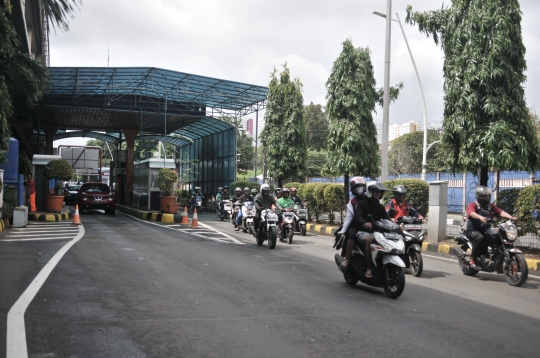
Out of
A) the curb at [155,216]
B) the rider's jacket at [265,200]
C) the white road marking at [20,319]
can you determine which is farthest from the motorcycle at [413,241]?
the curb at [155,216]

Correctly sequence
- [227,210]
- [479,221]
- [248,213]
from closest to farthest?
[479,221], [248,213], [227,210]

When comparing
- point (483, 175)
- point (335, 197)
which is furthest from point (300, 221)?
point (483, 175)

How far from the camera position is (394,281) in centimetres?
754

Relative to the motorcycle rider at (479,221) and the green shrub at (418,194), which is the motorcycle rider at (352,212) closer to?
the motorcycle rider at (479,221)

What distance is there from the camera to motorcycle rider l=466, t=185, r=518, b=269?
960 centimetres

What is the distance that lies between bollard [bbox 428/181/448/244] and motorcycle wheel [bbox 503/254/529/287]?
19.5 ft

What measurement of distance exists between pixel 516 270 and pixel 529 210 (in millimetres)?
3508

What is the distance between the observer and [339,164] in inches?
855

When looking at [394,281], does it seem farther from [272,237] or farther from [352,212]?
[272,237]

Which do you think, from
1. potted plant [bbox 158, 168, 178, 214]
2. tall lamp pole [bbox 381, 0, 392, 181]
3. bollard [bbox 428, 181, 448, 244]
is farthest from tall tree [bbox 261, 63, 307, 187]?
bollard [bbox 428, 181, 448, 244]

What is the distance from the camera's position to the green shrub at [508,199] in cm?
1270

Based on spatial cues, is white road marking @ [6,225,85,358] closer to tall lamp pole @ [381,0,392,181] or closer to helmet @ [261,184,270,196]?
helmet @ [261,184,270,196]

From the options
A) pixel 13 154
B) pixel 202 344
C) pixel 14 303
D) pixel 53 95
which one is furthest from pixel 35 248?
pixel 53 95

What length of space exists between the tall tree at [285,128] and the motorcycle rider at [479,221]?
1922 cm
